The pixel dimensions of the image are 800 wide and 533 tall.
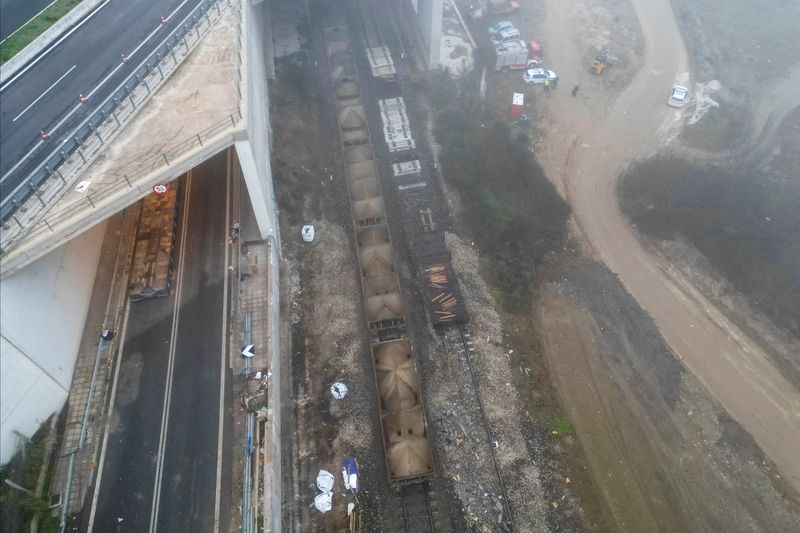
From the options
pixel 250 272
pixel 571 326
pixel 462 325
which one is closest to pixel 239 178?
pixel 250 272

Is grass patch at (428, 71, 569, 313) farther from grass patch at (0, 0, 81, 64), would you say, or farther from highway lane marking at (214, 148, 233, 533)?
grass patch at (0, 0, 81, 64)

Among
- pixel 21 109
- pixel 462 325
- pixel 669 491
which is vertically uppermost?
pixel 21 109

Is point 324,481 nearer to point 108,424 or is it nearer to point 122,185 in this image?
point 108,424

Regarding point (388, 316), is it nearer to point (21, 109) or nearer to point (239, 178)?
point (239, 178)

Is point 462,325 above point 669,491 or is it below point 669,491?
above

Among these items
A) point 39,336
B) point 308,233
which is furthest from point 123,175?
point 308,233

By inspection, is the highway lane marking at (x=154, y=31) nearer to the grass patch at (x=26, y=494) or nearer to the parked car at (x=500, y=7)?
the grass patch at (x=26, y=494)

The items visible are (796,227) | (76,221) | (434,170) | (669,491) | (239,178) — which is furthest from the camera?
(434,170)
